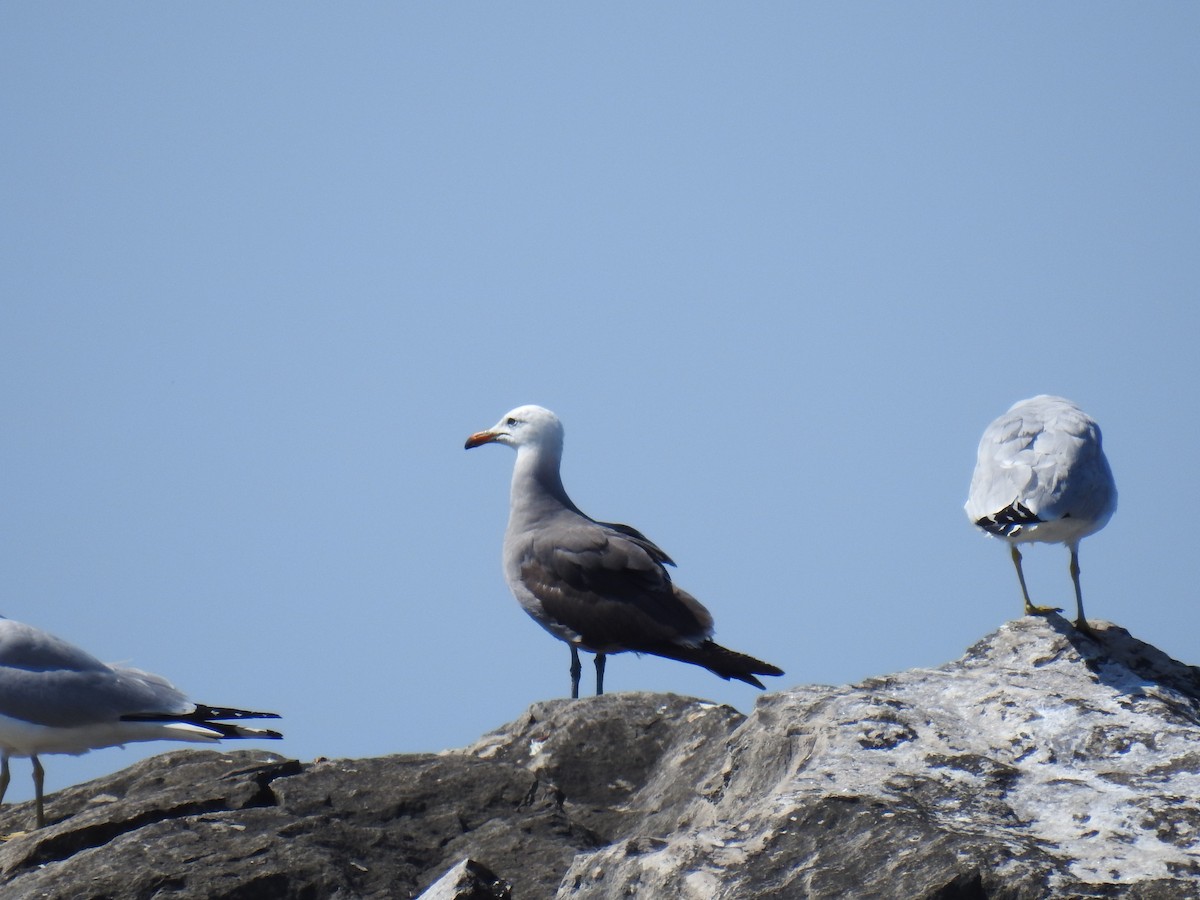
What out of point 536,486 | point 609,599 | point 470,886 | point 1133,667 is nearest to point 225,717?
point 609,599

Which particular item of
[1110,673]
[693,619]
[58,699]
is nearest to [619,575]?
[693,619]

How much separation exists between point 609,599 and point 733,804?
20.8ft

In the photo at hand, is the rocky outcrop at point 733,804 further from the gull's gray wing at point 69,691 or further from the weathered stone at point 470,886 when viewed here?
the gull's gray wing at point 69,691

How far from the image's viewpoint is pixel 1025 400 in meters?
9.90

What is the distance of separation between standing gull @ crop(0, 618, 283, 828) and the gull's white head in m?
4.80

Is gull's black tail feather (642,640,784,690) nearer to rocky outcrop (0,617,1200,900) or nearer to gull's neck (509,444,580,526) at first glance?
gull's neck (509,444,580,526)

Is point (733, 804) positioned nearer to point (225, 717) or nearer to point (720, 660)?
point (225, 717)

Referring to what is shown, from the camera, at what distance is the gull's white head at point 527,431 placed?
13516 mm

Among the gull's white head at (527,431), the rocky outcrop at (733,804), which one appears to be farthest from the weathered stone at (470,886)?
the gull's white head at (527,431)

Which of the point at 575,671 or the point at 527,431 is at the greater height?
the point at 527,431

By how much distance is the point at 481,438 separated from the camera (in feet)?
46.0

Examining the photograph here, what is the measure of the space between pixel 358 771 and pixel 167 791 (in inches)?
36.4

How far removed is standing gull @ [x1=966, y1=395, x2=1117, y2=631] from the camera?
836cm

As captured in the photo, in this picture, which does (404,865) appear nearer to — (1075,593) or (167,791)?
(167,791)
